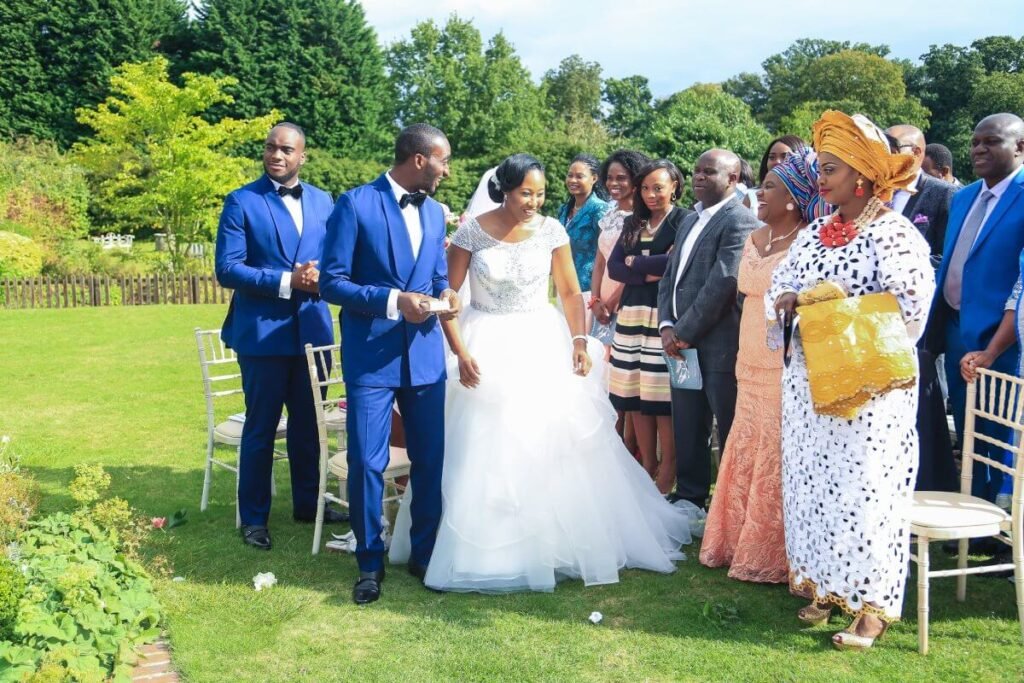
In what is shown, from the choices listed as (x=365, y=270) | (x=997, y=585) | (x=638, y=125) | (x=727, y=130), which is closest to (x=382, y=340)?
(x=365, y=270)

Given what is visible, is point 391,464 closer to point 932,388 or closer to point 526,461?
point 526,461

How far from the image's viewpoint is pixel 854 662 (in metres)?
4.11

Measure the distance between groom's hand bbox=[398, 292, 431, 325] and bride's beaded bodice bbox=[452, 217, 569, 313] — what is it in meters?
0.81

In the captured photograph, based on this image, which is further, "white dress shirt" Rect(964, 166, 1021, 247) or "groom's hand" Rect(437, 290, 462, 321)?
"white dress shirt" Rect(964, 166, 1021, 247)

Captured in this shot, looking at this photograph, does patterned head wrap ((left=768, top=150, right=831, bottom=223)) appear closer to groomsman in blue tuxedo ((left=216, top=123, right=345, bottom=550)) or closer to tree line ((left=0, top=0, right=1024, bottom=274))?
groomsman in blue tuxedo ((left=216, top=123, right=345, bottom=550))

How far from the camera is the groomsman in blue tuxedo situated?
5617 mm

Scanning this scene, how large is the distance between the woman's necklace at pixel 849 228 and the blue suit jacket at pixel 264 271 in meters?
3.08

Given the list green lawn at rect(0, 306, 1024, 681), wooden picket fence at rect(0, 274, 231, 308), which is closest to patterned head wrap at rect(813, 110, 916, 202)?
green lawn at rect(0, 306, 1024, 681)

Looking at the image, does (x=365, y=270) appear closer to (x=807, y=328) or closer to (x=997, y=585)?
(x=807, y=328)

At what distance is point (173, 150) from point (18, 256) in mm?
4809

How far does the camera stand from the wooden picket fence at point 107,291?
1986 cm

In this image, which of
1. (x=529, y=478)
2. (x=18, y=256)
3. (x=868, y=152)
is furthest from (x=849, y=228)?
(x=18, y=256)

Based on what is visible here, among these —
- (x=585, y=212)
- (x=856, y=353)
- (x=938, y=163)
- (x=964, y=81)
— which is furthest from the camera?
(x=964, y=81)

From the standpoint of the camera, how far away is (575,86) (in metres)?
76.2
